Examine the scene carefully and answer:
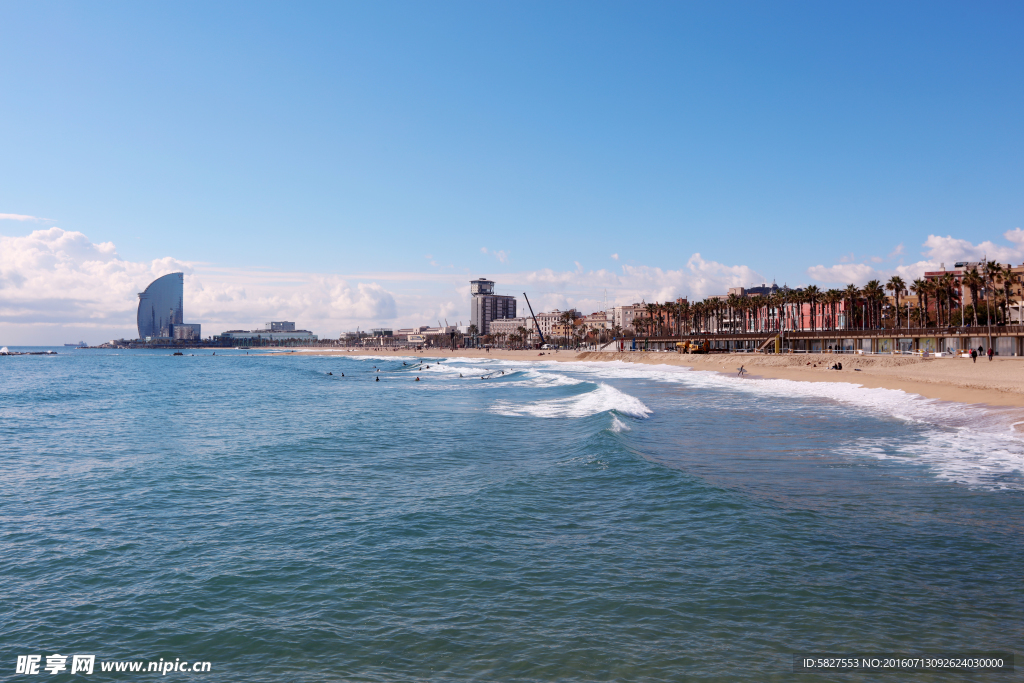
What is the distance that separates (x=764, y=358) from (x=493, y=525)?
81181 mm

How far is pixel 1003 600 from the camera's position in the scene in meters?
8.75

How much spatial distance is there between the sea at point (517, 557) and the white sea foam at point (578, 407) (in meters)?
9.25

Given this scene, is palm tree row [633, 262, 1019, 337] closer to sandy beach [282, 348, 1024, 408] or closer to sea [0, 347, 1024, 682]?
sandy beach [282, 348, 1024, 408]

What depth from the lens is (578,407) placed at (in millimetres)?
37344

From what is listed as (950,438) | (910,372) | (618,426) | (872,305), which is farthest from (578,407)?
(872,305)

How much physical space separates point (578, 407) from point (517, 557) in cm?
2683

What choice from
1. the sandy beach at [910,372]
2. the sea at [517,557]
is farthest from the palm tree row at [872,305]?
the sea at [517,557]

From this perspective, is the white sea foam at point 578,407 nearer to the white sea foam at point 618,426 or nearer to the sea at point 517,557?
the white sea foam at point 618,426

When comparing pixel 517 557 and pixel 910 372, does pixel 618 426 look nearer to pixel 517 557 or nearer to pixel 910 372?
pixel 517 557

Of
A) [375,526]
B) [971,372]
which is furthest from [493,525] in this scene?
[971,372]

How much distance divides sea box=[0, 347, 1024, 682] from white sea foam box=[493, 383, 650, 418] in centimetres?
925

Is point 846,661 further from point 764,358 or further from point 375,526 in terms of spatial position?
point 764,358

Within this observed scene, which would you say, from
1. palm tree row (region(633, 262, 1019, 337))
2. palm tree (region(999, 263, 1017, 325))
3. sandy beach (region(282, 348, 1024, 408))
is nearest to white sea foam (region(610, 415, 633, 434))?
sandy beach (region(282, 348, 1024, 408))

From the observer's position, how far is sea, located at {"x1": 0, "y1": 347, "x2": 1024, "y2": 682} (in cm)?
767
